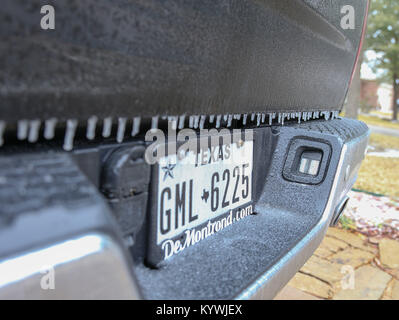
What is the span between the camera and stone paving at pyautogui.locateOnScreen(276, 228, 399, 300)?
8.08ft

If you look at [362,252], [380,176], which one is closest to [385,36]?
[380,176]

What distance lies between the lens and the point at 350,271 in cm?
278

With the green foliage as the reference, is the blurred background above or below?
below

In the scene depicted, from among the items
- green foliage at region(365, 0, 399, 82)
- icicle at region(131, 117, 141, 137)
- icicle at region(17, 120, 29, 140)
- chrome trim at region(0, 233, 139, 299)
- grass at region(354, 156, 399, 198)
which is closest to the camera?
chrome trim at region(0, 233, 139, 299)

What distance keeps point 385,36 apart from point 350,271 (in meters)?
22.5

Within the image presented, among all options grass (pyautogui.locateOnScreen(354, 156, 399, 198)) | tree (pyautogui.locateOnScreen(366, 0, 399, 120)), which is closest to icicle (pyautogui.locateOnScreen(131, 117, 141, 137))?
grass (pyautogui.locateOnScreen(354, 156, 399, 198))

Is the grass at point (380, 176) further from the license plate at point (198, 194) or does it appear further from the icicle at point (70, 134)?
the icicle at point (70, 134)

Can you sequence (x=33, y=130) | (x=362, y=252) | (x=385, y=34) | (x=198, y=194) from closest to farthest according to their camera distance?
(x=33, y=130), (x=198, y=194), (x=362, y=252), (x=385, y=34)

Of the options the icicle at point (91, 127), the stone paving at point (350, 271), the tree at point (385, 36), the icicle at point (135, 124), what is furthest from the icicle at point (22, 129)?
the tree at point (385, 36)

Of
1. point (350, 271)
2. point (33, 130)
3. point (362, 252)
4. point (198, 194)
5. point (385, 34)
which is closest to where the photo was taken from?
point (33, 130)

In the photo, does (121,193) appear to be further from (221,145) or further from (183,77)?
(221,145)

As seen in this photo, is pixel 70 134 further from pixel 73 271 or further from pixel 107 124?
pixel 73 271

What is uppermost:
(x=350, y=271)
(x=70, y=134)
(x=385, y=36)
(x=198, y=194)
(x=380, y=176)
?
(x=385, y=36)

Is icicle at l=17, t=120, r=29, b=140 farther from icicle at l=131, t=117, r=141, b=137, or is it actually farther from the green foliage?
the green foliage
